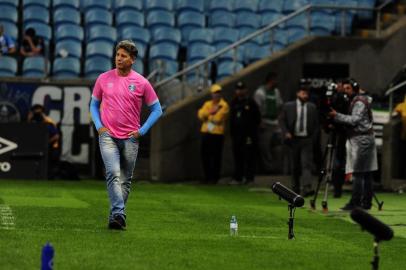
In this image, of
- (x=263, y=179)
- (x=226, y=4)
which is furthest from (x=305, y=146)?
(x=226, y=4)

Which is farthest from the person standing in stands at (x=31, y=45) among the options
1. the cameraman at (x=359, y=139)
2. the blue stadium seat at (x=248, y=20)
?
the cameraman at (x=359, y=139)

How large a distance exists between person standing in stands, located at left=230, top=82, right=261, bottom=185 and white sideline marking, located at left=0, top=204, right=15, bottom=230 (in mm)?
9466

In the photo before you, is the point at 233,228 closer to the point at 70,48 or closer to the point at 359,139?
the point at 359,139

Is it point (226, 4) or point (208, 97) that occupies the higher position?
point (226, 4)

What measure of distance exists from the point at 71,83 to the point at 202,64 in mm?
2961

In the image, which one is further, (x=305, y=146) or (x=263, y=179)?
(x=263, y=179)

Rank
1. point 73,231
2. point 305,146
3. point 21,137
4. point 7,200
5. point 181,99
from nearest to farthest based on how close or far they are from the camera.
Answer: point 73,231 → point 7,200 → point 305,146 → point 21,137 → point 181,99

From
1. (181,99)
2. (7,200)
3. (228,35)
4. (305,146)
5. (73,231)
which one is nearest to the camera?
(73,231)

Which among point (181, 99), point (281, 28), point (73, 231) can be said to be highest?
point (281, 28)

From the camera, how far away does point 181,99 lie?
27.9 meters

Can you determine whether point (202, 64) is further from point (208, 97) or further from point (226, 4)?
point (226, 4)

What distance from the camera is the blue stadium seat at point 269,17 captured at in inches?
1203

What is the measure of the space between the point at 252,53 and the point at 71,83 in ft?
14.8

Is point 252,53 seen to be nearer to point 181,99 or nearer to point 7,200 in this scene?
point 181,99
